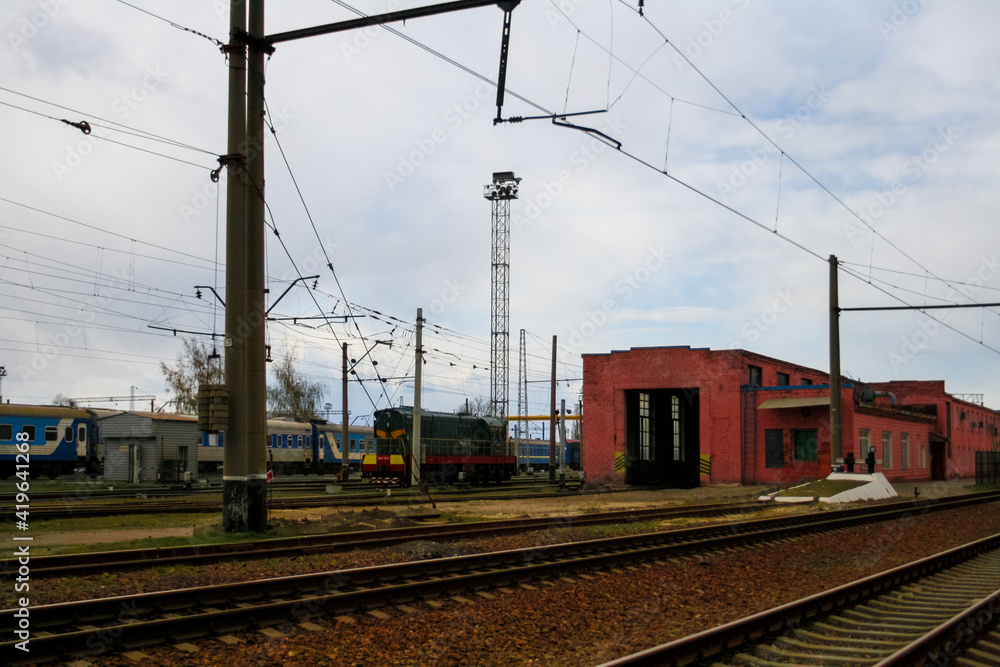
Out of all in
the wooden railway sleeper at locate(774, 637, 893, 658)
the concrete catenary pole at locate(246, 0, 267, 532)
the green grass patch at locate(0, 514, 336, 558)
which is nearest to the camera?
the wooden railway sleeper at locate(774, 637, 893, 658)

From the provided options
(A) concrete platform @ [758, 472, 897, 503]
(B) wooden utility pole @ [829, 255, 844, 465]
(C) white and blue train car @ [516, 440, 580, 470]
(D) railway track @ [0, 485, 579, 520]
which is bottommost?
(C) white and blue train car @ [516, 440, 580, 470]

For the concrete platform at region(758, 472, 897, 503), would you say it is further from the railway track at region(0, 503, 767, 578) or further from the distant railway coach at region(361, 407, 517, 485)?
the distant railway coach at region(361, 407, 517, 485)

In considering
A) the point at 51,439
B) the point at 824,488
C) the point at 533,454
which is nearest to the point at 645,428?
the point at 824,488

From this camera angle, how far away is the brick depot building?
38.5 m

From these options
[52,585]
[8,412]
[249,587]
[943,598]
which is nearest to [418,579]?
[249,587]

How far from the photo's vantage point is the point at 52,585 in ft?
30.5

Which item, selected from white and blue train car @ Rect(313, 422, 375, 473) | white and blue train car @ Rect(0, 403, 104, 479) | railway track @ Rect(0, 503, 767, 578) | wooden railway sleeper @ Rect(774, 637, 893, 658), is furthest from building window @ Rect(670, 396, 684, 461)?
wooden railway sleeper @ Rect(774, 637, 893, 658)

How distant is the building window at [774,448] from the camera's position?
3881 cm

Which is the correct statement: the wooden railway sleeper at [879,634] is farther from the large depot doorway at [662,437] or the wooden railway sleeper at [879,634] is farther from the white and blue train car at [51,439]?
the white and blue train car at [51,439]

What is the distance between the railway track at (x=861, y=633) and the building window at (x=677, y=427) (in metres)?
37.2

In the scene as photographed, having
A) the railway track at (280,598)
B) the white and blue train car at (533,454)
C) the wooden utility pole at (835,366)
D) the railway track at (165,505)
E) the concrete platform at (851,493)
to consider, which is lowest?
the white and blue train car at (533,454)

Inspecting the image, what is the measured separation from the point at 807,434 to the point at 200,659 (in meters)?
35.6

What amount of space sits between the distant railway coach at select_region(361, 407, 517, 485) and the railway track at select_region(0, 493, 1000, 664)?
66.8 feet

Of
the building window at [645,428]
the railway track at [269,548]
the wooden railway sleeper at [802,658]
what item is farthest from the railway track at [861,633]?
the building window at [645,428]
